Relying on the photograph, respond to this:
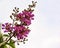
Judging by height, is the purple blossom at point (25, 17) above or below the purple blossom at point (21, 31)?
above

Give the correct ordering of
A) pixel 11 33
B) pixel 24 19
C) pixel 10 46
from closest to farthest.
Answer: pixel 11 33 < pixel 24 19 < pixel 10 46

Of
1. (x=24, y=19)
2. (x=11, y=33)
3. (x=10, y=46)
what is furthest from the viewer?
(x=10, y=46)

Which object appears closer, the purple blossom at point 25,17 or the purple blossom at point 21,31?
the purple blossom at point 21,31

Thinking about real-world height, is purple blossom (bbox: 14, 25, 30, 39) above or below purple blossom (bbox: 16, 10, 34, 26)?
below

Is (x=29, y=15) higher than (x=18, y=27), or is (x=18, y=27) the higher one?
(x=29, y=15)

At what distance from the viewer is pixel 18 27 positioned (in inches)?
188

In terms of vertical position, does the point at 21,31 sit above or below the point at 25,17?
below

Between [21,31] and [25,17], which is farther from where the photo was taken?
[25,17]

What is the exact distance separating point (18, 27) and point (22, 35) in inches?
11.9

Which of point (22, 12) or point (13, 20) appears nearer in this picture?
point (13, 20)

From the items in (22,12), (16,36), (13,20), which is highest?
(22,12)

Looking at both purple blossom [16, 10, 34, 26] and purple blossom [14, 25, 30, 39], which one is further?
purple blossom [16, 10, 34, 26]

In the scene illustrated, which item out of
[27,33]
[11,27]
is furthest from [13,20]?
[27,33]

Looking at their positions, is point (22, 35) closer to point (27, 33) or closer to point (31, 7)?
point (27, 33)
